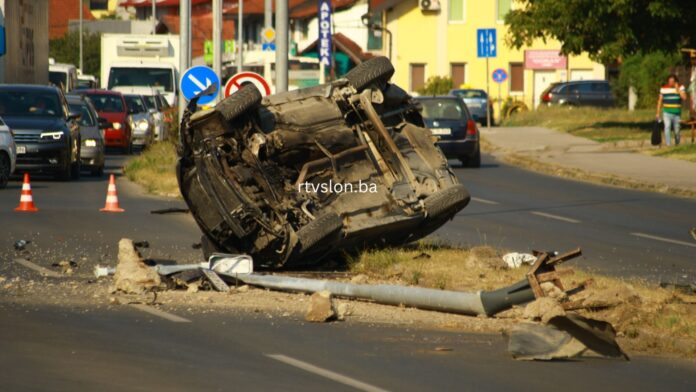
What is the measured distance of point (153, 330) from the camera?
10586 mm

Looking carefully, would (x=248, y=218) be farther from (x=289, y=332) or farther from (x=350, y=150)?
(x=289, y=332)

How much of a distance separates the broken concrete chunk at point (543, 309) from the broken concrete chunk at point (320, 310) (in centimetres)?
146

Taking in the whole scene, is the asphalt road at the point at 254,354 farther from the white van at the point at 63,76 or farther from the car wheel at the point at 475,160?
the white van at the point at 63,76

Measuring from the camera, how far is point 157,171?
28.4 meters

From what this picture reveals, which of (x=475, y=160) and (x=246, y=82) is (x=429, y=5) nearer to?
(x=475, y=160)

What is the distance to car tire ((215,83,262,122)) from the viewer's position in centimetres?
1442

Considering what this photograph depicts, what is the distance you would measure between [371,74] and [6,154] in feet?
39.1

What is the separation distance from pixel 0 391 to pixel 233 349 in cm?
204

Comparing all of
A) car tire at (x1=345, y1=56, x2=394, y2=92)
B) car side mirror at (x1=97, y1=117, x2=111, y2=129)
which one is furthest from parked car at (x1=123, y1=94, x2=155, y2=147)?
car tire at (x1=345, y1=56, x2=394, y2=92)

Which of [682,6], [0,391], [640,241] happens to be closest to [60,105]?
[640,241]

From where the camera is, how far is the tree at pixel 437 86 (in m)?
70.4

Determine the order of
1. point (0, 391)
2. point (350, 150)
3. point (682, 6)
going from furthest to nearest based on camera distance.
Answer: point (682, 6) → point (350, 150) → point (0, 391)

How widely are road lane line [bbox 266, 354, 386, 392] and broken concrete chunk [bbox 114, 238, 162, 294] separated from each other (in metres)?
3.25

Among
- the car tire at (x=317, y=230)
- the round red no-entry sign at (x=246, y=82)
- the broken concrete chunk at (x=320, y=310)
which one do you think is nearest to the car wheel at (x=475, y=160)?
the round red no-entry sign at (x=246, y=82)
